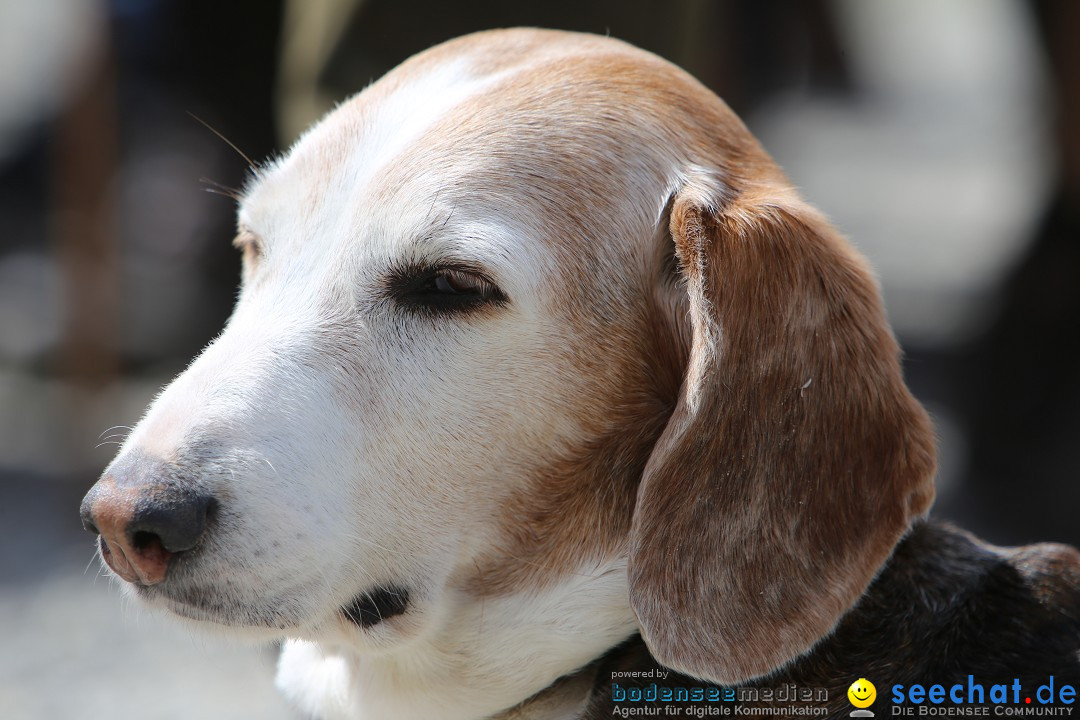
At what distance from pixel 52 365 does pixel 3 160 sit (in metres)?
1.90

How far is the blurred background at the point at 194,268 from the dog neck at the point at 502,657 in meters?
0.44

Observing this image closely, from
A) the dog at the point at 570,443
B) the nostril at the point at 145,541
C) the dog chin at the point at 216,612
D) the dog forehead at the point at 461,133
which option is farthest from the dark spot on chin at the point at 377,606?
the dog forehead at the point at 461,133

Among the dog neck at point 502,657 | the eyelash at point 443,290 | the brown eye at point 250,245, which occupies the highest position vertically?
the eyelash at point 443,290

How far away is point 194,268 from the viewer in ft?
25.5

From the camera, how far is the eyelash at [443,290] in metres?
2.36

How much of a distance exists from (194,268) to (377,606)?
5838 millimetres

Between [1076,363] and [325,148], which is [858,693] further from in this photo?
[1076,363]

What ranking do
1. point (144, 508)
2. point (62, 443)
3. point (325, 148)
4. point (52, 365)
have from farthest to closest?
point (52, 365)
point (62, 443)
point (325, 148)
point (144, 508)

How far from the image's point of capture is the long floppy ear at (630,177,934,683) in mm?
2285

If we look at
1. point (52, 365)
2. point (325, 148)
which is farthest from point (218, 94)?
point (325, 148)

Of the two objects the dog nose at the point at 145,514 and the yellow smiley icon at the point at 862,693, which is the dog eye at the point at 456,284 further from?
the yellow smiley icon at the point at 862,693

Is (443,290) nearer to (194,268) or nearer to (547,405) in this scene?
(547,405)

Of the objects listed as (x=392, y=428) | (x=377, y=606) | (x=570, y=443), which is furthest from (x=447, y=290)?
(x=377, y=606)

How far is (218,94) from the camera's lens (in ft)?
23.0
